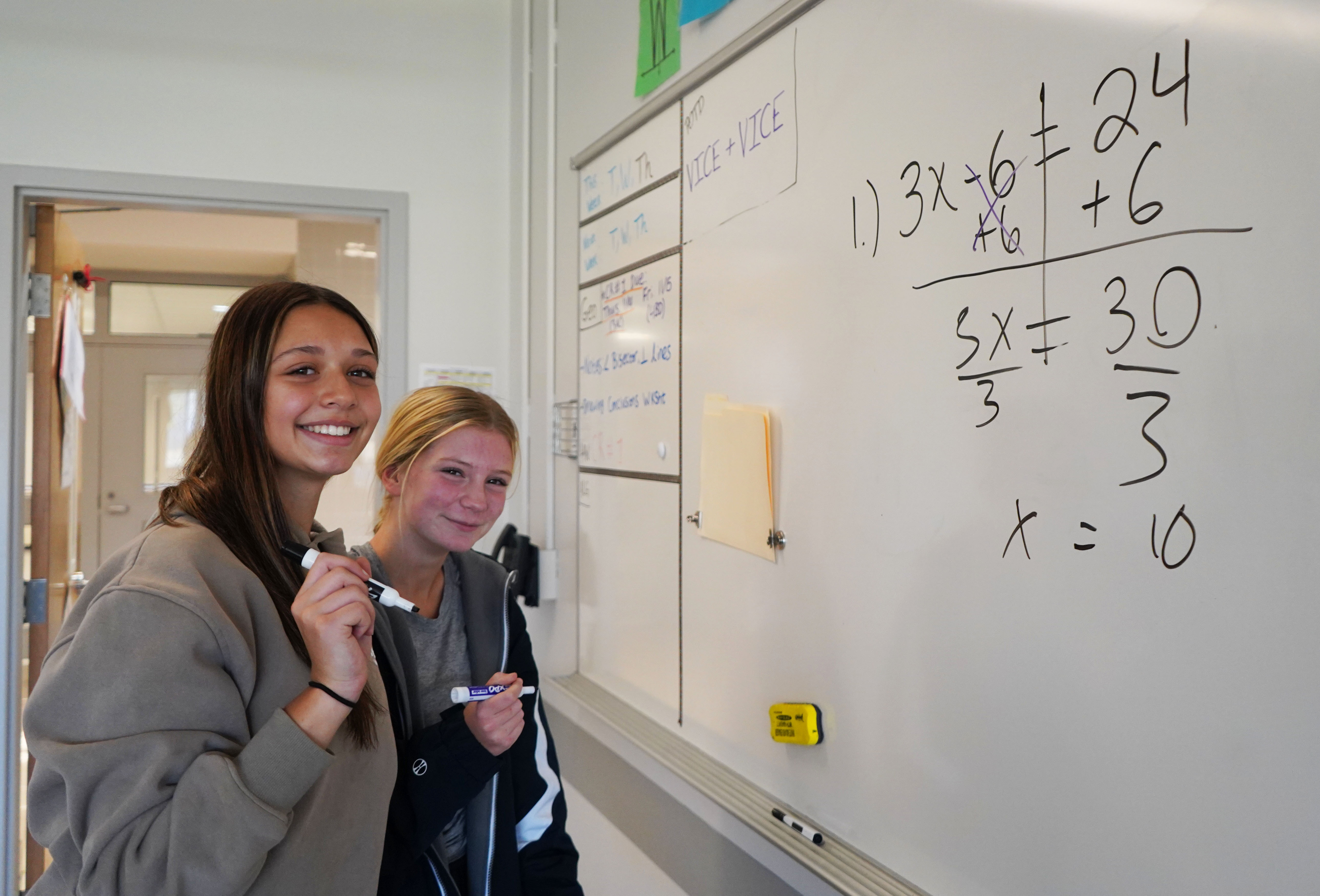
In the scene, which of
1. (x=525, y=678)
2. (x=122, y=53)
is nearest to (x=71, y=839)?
(x=525, y=678)

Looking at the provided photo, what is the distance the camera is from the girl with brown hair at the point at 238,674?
0.67 m

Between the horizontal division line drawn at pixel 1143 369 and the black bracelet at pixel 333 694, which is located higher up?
the horizontal division line drawn at pixel 1143 369

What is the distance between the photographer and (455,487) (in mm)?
1241

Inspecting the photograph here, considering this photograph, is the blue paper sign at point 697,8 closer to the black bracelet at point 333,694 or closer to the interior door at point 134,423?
the black bracelet at point 333,694

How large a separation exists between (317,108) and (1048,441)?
7.37 ft

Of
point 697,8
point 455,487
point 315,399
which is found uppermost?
point 697,8

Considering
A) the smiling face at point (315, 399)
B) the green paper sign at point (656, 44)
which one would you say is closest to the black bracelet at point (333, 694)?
the smiling face at point (315, 399)

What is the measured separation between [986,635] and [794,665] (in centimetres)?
39

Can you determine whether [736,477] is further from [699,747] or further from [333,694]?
[333,694]

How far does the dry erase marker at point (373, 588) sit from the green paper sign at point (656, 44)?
45.3 inches

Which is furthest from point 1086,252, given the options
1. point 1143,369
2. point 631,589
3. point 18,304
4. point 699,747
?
point 18,304

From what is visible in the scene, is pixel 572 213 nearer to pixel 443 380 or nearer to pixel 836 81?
pixel 443 380

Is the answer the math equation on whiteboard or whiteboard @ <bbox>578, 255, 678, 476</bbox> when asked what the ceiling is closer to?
whiteboard @ <bbox>578, 255, 678, 476</bbox>

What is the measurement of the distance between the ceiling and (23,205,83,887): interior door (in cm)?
191
